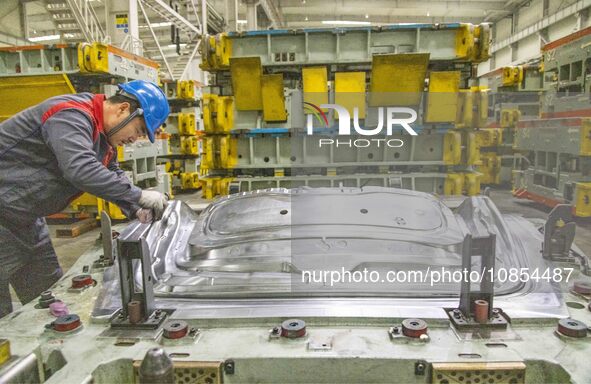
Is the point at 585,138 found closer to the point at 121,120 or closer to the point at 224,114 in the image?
the point at 224,114

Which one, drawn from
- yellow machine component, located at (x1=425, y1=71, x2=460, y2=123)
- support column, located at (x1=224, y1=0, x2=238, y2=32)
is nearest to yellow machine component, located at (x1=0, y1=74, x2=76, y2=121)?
yellow machine component, located at (x1=425, y1=71, x2=460, y2=123)

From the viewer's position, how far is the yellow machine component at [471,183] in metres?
5.61

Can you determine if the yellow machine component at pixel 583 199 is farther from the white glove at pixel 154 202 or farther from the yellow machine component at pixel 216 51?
the white glove at pixel 154 202

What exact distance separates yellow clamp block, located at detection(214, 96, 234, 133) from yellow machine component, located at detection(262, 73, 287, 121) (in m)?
0.47

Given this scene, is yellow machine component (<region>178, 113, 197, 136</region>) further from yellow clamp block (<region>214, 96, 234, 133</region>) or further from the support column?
the support column

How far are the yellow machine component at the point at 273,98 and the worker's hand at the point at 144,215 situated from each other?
3.61 m

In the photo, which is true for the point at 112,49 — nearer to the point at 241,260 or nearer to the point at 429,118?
the point at 429,118

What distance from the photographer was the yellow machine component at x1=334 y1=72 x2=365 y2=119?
17.5ft

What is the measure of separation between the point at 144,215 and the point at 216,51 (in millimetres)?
3809

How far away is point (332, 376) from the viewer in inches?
49.5

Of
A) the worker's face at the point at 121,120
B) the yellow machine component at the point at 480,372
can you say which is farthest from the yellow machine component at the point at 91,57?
the yellow machine component at the point at 480,372

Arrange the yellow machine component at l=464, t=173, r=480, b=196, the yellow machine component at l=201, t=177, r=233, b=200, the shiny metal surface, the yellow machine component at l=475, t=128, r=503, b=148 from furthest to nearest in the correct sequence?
the yellow machine component at l=475, t=128, r=503, b=148 → the yellow machine component at l=201, t=177, r=233, b=200 → the yellow machine component at l=464, t=173, r=480, b=196 → the shiny metal surface

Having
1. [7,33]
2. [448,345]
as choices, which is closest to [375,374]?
[448,345]

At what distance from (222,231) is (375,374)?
1.10 m
